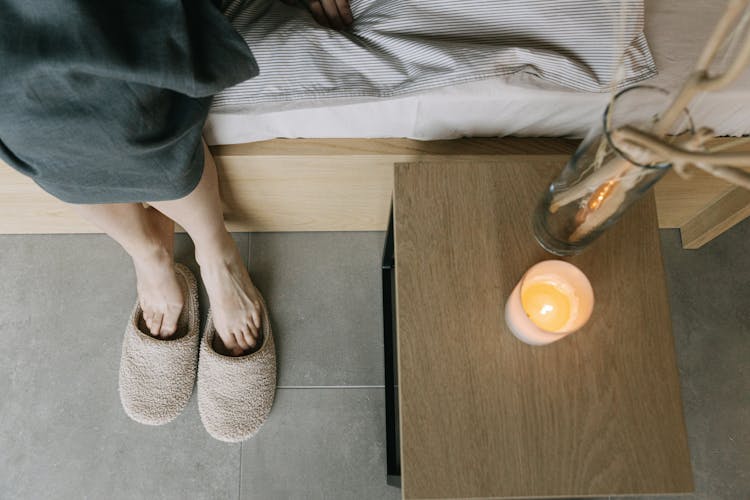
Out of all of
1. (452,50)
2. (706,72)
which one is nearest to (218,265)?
(452,50)

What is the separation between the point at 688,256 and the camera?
1.21m

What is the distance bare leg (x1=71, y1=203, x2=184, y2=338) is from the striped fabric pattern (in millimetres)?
230

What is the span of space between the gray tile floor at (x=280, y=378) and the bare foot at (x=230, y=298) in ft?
0.27

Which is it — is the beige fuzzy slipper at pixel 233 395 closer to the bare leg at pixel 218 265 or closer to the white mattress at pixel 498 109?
the bare leg at pixel 218 265

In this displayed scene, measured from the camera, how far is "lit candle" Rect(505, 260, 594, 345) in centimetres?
66

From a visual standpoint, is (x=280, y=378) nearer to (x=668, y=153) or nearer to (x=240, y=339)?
(x=240, y=339)

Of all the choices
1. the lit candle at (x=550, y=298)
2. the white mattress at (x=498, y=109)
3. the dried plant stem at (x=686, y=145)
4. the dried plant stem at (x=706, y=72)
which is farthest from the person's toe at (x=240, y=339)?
the dried plant stem at (x=706, y=72)

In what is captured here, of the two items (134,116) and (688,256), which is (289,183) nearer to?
(134,116)

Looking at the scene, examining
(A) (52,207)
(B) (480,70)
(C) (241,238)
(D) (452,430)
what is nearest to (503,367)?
(D) (452,430)

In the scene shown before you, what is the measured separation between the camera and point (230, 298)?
1024mm

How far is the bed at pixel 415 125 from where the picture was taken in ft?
2.52

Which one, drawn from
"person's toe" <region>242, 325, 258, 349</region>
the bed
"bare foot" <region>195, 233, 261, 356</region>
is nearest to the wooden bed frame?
the bed

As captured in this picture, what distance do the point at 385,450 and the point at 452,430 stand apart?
45 centimetres

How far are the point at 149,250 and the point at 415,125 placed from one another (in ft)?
1.60
